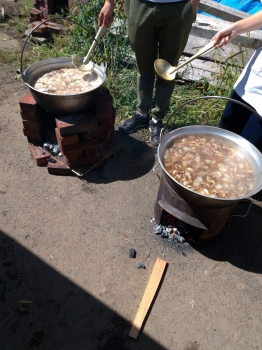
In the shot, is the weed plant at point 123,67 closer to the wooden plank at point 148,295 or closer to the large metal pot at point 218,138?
the large metal pot at point 218,138

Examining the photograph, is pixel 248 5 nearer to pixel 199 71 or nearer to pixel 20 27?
pixel 199 71

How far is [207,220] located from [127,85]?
10.1ft

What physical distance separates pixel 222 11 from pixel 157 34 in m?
2.39

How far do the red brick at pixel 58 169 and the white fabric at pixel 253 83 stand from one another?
2.13 meters

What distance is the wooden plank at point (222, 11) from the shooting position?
16.4 feet

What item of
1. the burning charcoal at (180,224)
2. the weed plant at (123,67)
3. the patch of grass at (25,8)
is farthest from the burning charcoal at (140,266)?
the patch of grass at (25,8)

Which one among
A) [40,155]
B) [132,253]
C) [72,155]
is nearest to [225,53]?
[72,155]

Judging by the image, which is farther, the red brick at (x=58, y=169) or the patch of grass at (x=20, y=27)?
the patch of grass at (x=20, y=27)

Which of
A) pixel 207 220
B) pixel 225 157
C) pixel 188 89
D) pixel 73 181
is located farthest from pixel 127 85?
pixel 207 220

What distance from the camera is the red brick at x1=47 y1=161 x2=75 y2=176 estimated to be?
349 centimetres

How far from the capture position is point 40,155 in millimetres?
3592

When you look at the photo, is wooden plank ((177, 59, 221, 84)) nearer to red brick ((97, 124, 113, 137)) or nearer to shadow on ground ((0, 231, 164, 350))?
red brick ((97, 124, 113, 137))

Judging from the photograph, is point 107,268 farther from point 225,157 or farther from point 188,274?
point 225,157

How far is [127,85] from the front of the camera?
491 centimetres
